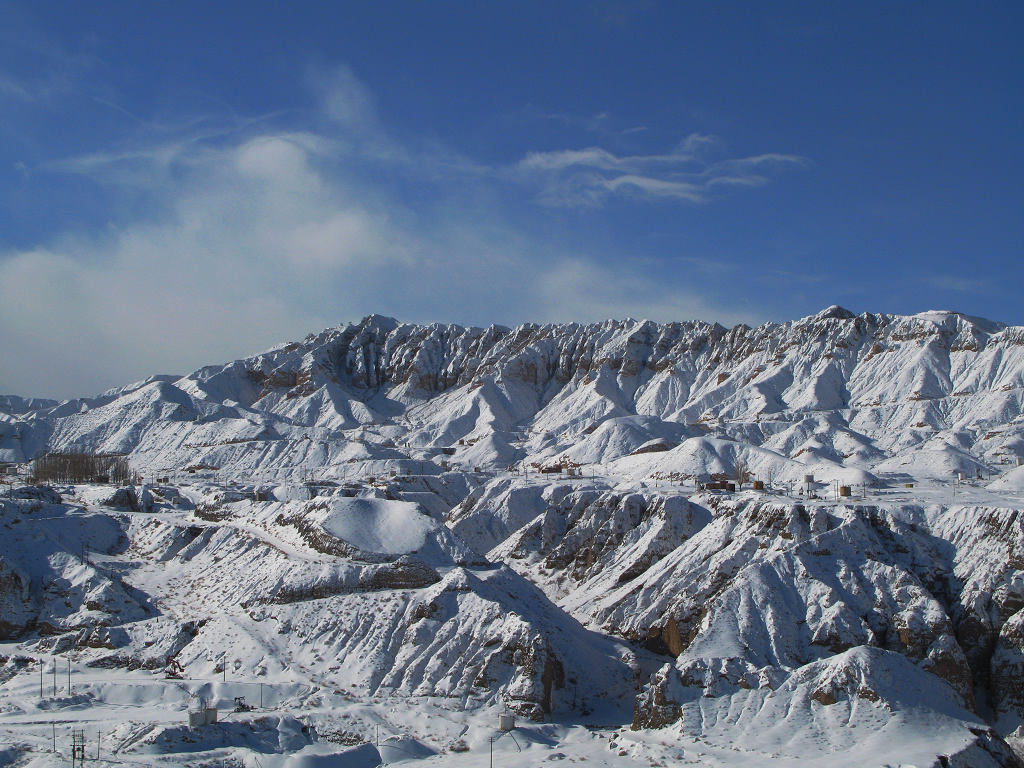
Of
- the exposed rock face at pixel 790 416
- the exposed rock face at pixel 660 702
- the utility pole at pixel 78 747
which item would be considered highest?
the exposed rock face at pixel 790 416

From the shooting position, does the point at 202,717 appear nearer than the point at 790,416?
Yes

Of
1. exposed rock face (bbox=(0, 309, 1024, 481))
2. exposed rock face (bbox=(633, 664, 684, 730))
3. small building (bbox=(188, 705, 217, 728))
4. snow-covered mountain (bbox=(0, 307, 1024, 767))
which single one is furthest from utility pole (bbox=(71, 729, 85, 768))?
exposed rock face (bbox=(0, 309, 1024, 481))

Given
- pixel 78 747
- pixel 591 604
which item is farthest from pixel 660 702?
pixel 78 747

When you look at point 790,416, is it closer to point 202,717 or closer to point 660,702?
point 660,702

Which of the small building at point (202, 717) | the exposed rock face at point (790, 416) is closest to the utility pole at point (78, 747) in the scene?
the small building at point (202, 717)

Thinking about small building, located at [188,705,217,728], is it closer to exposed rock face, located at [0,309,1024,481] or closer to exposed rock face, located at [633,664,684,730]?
exposed rock face, located at [633,664,684,730]

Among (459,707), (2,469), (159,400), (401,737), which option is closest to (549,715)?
(459,707)

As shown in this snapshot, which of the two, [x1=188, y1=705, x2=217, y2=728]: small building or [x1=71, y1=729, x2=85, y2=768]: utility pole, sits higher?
[x1=188, y1=705, x2=217, y2=728]: small building

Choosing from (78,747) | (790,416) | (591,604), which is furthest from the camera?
(790,416)

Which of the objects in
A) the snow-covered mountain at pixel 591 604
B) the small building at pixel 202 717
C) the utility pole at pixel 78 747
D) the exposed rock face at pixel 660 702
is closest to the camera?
the utility pole at pixel 78 747

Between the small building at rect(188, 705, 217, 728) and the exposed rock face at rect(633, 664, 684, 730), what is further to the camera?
the exposed rock face at rect(633, 664, 684, 730)

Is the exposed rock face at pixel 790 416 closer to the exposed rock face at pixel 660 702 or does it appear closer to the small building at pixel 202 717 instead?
the exposed rock face at pixel 660 702
